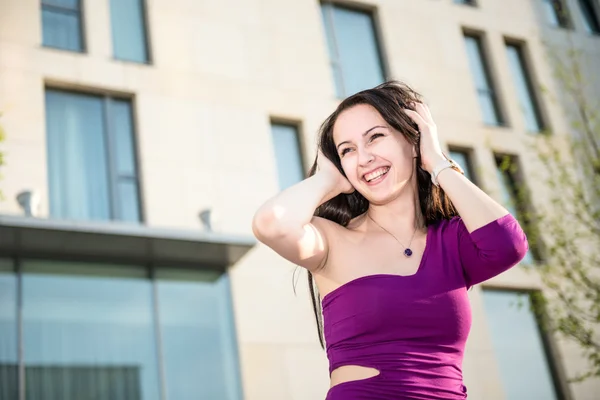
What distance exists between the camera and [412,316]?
2025mm

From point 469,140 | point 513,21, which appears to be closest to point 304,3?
point 469,140

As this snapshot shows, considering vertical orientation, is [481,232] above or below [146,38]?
below

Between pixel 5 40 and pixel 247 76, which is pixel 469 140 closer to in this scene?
pixel 247 76

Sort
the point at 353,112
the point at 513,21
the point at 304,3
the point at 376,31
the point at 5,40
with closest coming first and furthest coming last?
the point at 353,112
the point at 5,40
the point at 304,3
the point at 376,31
the point at 513,21

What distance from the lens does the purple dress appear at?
198 centimetres

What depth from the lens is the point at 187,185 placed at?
10.5 m

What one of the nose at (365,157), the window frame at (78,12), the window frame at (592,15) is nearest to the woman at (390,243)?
the nose at (365,157)

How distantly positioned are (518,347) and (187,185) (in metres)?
6.08

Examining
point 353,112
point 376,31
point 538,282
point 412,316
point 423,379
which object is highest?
point 376,31

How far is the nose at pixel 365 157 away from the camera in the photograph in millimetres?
2307

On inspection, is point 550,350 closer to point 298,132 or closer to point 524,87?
point 524,87

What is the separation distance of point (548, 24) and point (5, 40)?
11011mm

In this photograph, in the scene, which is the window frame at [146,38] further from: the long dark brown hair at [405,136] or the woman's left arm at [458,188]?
the woman's left arm at [458,188]

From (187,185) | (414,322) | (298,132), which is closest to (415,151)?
(414,322)
